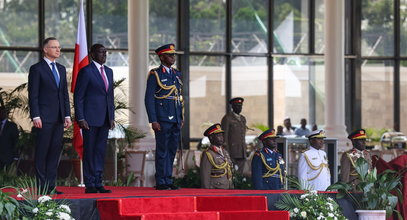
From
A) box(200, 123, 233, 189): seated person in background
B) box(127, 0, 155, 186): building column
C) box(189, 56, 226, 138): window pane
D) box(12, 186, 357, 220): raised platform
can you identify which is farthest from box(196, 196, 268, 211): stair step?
box(189, 56, 226, 138): window pane

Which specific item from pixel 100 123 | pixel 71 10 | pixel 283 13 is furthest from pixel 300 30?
pixel 100 123

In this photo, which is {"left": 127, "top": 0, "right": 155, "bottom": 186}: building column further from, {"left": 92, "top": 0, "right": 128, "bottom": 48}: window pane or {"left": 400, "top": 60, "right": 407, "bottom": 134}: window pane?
{"left": 400, "top": 60, "right": 407, "bottom": 134}: window pane

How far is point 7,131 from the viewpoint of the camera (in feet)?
47.4

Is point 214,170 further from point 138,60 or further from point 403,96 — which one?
point 403,96

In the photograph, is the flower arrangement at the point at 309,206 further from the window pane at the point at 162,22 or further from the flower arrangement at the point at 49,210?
the window pane at the point at 162,22

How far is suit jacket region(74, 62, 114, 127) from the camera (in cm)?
964

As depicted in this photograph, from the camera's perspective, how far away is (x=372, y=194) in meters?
10.5

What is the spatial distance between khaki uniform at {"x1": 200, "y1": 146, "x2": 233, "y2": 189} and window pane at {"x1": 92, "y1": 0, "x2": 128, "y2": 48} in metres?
10.0

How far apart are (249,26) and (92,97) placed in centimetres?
1306

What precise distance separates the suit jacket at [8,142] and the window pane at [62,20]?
6609 mm

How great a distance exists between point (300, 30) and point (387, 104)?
2.65 meters

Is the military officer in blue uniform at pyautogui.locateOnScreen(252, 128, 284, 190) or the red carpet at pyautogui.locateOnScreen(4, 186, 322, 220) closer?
the red carpet at pyautogui.locateOnScreen(4, 186, 322, 220)

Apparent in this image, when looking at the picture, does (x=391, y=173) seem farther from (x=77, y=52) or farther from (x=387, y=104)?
(x=387, y=104)

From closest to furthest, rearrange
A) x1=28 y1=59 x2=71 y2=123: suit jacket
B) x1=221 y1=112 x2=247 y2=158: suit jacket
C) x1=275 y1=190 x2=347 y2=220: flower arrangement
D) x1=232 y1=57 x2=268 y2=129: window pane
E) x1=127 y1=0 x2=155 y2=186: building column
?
x1=28 y1=59 x2=71 y2=123: suit jacket
x1=275 y1=190 x2=347 y2=220: flower arrangement
x1=221 y1=112 x2=247 y2=158: suit jacket
x1=127 y1=0 x2=155 y2=186: building column
x1=232 y1=57 x2=268 y2=129: window pane
